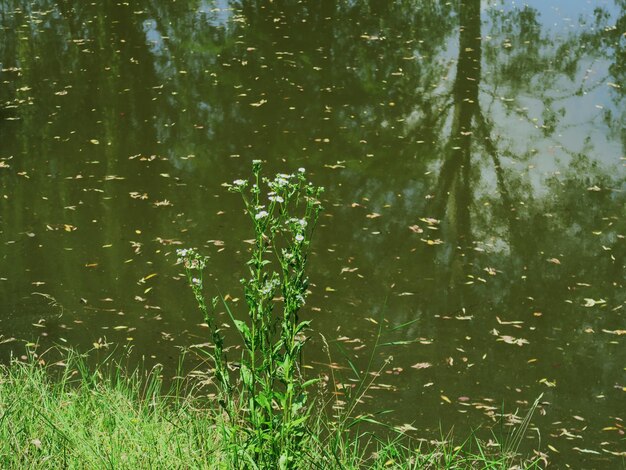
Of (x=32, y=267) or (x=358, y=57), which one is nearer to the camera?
(x=32, y=267)

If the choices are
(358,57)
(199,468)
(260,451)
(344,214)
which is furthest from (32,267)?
(358,57)

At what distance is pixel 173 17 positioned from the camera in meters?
16.3

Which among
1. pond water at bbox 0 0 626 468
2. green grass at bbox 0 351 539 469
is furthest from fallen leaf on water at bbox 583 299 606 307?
green grass at bbox 0 351 539 469

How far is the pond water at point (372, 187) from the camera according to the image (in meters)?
6.61

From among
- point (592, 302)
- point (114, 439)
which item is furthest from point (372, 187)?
point (114, 439)

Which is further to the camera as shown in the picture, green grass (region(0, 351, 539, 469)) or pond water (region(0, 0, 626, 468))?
pond water (region(0, 0, 626, 468))

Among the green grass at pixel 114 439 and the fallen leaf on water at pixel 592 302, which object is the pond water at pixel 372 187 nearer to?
the fallen leaf on water at pixel 592 302

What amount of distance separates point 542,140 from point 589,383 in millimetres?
5012

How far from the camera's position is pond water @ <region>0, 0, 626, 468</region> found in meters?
6.61

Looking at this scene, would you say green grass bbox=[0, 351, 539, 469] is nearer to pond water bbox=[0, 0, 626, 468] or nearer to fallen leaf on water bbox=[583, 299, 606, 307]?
pond water bbox=[0, 0, 626, 468]

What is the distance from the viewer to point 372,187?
31.0ft

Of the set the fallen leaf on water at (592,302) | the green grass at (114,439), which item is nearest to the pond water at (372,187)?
the fallen leaf on water at (592,302)

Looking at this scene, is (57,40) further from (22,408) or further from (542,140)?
(22,408)

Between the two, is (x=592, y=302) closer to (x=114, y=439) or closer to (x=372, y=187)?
(x=372, y=187)
